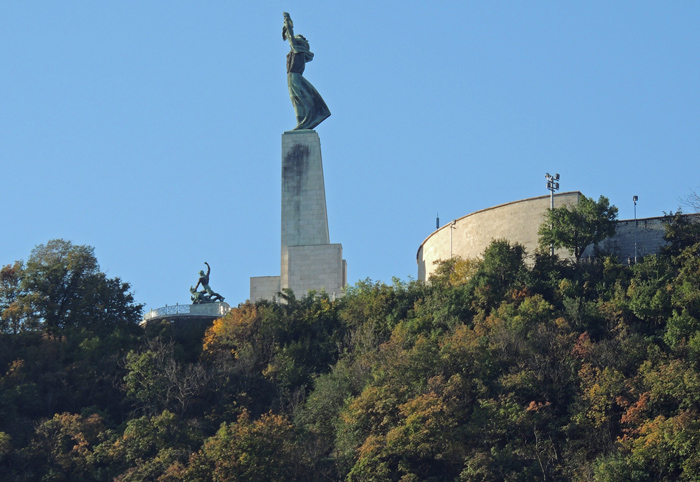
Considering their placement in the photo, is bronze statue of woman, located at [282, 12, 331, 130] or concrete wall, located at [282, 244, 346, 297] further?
bronze statue of woman, located at [282, 12, 331, 130]

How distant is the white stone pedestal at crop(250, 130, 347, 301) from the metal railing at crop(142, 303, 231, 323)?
2251 millimetres

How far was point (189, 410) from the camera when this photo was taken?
3578 centimetres

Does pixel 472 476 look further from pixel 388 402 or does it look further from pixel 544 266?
pixel 544 266

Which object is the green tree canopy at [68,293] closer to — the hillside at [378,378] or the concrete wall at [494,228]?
the hillside at [378,378]

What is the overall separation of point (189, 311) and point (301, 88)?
9.89m

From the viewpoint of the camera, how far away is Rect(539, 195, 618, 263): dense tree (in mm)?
39406

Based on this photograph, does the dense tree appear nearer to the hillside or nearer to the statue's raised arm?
the hillside

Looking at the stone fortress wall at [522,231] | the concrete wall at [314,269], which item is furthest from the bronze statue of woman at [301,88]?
the stone fortress wall at [522,231]

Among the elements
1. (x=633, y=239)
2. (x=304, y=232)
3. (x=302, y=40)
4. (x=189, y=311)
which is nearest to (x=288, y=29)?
(x=302, y=40)

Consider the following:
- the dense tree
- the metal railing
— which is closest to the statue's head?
the metal railing

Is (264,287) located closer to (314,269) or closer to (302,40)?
(314,269)

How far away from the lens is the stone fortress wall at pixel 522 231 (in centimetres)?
4069

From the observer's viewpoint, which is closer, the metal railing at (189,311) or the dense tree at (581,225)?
the dense tree at (581,225)

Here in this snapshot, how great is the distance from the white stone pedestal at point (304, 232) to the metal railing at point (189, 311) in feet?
7.39
